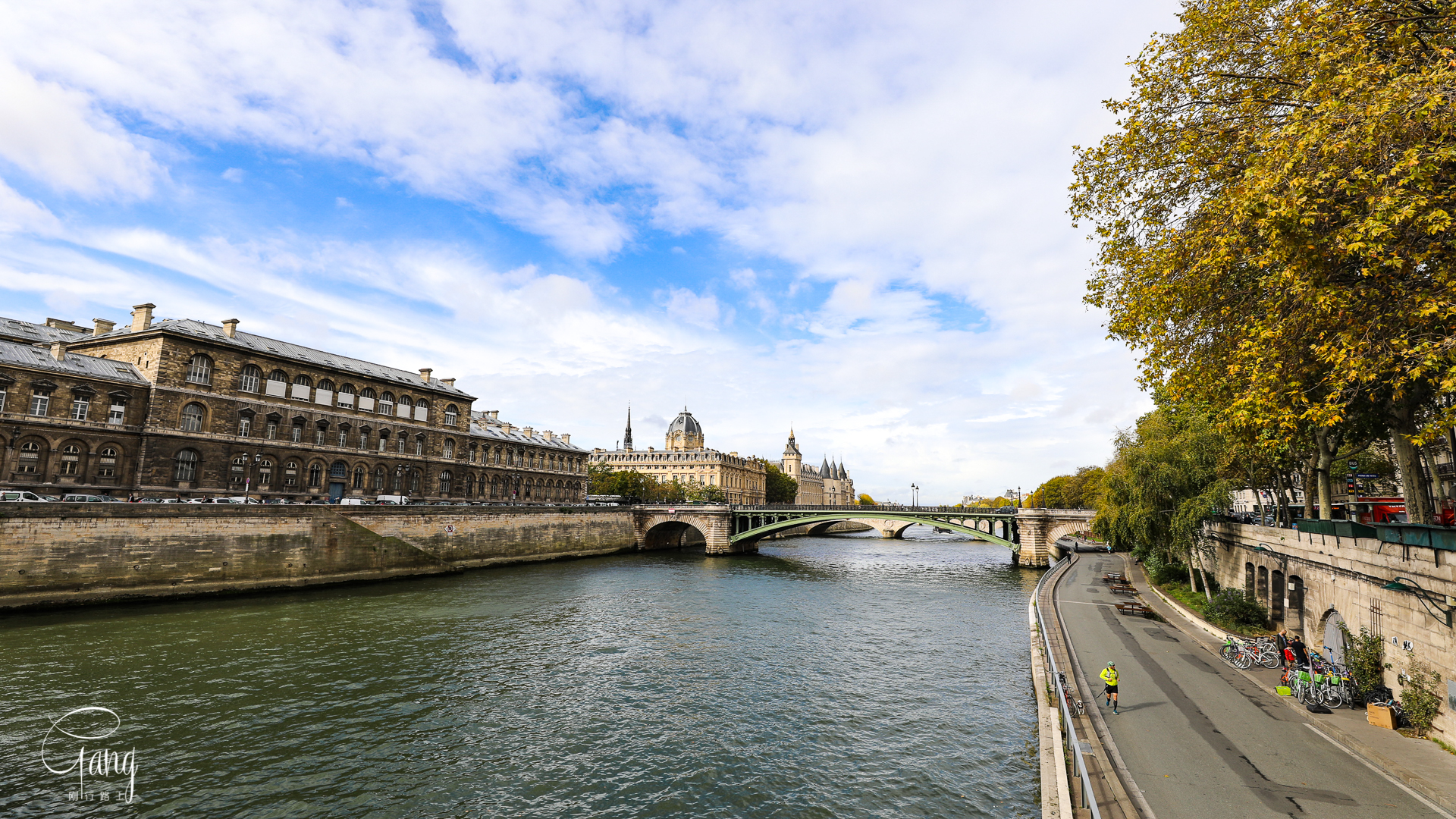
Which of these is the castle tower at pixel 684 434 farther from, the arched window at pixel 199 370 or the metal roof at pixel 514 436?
the arched window at pixel 199 370

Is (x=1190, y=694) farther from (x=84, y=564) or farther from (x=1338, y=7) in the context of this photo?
(x=84, y=564)

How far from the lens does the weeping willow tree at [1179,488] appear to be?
28547 millimetres

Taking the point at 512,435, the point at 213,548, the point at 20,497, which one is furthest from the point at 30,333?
the point at 512,435

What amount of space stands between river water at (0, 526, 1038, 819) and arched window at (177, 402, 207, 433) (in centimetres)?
1593

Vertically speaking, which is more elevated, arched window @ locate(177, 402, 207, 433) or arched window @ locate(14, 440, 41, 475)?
arched window @ locate(177, 402, 207, 433)

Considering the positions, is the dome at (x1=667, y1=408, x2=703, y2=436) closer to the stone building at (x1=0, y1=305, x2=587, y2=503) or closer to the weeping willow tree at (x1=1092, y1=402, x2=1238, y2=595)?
the stone building at (x1=0, y1=305, x2=587, y2=503)

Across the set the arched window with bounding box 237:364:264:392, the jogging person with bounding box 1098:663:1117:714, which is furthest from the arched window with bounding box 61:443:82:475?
the jogging person with bounding box 1098:663:1117:714

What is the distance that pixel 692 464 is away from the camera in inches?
5605

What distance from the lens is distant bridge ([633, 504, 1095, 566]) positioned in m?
58.4

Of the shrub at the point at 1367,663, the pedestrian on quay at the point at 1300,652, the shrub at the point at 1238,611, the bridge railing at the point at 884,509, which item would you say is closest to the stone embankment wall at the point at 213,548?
the bridge railing at the point at 884,509

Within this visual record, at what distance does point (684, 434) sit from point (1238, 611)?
14227 centimetres

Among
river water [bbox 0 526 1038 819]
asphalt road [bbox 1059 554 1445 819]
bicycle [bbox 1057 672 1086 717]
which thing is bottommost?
river water [bbox 0 526 1038 819]

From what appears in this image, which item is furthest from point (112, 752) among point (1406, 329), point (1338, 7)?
point (1338, 7)

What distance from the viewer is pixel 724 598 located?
3872 centimetres
